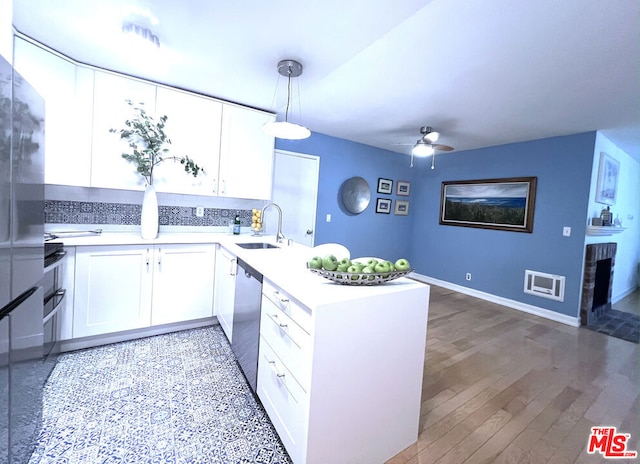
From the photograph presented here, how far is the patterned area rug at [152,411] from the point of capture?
134 cm

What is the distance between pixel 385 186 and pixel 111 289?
13.4ft

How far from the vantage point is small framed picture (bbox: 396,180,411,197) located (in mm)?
5074

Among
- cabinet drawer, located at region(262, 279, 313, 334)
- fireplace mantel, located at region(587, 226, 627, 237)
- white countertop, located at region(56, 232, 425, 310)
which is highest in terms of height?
fireplace mantel, located at region(587, 226, 627, 237)

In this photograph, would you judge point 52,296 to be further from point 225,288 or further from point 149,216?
point 225,288

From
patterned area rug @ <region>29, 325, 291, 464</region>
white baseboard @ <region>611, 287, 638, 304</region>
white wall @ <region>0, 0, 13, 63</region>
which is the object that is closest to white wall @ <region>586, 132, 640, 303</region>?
white baseboard @ <region>611, 287, 638, 304</region>

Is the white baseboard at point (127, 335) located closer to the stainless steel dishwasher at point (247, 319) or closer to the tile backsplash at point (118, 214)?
the stainless steel dishwasher at point (247, 319)

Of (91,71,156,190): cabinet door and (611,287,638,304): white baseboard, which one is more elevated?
(91,71,156,190): cabinet door

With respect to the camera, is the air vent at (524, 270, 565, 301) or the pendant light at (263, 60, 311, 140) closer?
the pendant light at (263, 60, 311, 140)

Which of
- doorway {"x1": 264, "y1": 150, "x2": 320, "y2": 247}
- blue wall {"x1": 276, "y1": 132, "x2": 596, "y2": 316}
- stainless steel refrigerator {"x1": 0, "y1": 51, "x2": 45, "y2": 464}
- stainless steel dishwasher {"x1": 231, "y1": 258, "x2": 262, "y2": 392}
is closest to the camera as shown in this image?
stainless steel refrigerator {"x1": 0, "y1": 51, "x2": 45, "y2": 464}

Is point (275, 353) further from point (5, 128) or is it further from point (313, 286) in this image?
point (5, 128)

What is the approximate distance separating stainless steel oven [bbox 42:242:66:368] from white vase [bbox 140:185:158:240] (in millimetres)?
555

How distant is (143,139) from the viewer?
7.95 feet

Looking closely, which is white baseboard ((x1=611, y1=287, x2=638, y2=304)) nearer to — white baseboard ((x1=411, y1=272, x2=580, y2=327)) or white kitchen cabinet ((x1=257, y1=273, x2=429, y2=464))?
white baseboard ((x1=411, y1=272, x2=580, y2=327))

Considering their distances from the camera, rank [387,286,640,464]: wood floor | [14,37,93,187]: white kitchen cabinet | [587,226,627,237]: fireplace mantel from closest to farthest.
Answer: [387,286,640,464]: wood floor, [14,37,93,187]: white kitchen cabinet, [587,226,627,237]: fireplace mantel
